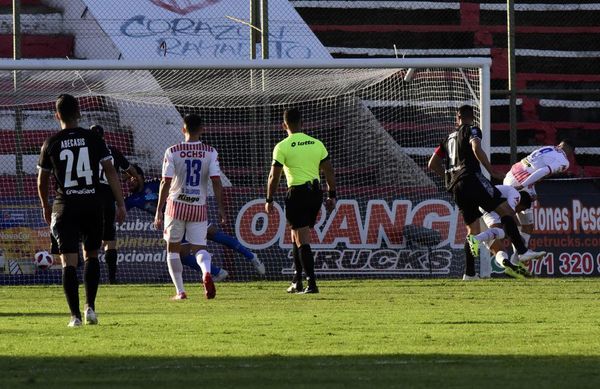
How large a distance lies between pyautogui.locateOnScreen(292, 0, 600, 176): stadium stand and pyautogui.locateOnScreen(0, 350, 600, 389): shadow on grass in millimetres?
15399

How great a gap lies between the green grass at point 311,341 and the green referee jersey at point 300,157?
1.34 m

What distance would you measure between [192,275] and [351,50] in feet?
21.8

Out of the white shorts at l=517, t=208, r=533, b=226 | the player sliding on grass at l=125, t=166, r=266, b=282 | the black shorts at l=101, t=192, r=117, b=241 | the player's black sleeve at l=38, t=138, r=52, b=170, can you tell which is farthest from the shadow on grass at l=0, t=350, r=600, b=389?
the white shorts at l=517, t=208, r=533, b=226

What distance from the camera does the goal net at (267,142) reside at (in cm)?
1862

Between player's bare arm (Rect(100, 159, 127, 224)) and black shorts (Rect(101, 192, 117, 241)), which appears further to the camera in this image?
black shorts (Rect(101, 192, 117, 241))

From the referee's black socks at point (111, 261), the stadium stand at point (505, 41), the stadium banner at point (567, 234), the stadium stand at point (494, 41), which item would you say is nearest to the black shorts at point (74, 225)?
the referee's black socks at point (111, 261)

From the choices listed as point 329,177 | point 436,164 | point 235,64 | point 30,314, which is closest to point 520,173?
point 436,164

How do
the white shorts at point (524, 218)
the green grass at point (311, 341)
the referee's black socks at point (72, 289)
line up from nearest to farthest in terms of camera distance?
the green grass at point (311, 341), the referee's black socks at point (72, 289), the white shorts at point (524, 218)

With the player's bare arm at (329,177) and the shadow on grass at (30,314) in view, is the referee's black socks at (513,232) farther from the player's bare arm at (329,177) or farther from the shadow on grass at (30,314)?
the shadow on grass at (30,314)

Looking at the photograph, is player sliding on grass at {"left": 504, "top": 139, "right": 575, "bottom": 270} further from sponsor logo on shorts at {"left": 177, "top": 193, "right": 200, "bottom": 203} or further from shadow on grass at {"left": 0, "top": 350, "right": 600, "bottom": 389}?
shadow on grass at {"left": 0, "top": 350, "right": 600, "bottom": 389}

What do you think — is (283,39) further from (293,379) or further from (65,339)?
(293,379)

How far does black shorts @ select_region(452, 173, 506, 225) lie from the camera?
17.0 meters

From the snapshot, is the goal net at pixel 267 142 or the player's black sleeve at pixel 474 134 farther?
the goal net at pixel 267 142

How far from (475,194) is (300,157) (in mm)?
3008
